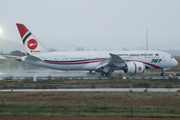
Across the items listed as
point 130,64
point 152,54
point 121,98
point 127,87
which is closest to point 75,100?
point 121,98

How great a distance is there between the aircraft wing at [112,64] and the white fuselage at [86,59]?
692 millimetres

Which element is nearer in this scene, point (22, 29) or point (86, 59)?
point (22, 29)

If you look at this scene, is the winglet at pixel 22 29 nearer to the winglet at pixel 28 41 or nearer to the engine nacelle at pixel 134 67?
the winglet at pixel 28 41

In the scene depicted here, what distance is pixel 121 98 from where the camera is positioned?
24.8 m

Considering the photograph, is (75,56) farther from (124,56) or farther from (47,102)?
(47,102)

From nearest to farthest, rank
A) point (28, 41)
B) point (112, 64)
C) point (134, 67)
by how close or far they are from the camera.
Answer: point (134, 67), point (112, 64), point (28, 41)

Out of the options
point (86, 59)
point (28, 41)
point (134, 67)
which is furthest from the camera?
point (86, 59)

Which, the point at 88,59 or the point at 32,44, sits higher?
the point at 32,44

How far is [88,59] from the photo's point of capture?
1727 inches

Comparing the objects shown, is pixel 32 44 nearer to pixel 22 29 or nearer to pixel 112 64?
pixel 22 29

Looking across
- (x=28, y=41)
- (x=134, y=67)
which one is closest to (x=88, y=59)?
(x=134, y=67)

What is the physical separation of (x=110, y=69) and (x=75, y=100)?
19763 millimetres

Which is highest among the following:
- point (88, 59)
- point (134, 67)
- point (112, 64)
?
point (88, 59)

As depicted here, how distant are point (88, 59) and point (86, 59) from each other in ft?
1.03
